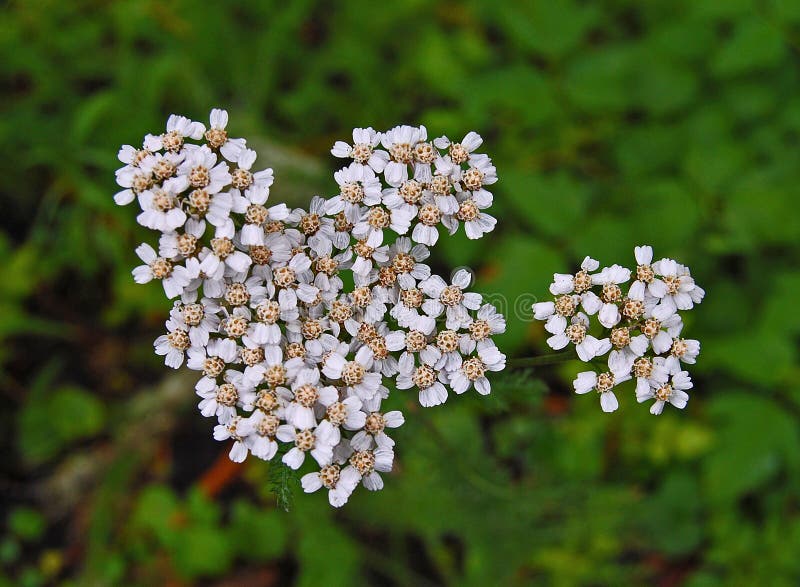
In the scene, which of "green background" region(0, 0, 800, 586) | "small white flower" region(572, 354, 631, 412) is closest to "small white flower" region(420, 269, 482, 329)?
"small white flower" region(572, 354, 631, 412)

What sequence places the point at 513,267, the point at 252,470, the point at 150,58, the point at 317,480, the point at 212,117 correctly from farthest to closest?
the point at 150,58 → the point at 252,470 → the point at 513,267 → the point at 212,117 → the point at 317,480

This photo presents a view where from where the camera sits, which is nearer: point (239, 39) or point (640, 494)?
point (640, 494)

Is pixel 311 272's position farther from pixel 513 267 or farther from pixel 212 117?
pixel 513 267

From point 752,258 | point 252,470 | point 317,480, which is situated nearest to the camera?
point 317,480

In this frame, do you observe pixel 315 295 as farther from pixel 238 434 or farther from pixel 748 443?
pixel 748 443

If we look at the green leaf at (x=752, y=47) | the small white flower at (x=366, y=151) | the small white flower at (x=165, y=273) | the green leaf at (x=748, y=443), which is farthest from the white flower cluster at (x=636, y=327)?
the green leaf at (x=752, y=47)

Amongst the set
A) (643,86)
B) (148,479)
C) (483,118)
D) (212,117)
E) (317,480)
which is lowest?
(317,480)

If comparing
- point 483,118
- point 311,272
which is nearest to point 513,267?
point 483,118
